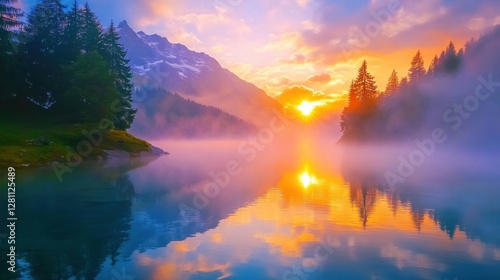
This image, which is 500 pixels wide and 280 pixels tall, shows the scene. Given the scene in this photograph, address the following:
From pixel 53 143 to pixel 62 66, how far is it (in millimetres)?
30754

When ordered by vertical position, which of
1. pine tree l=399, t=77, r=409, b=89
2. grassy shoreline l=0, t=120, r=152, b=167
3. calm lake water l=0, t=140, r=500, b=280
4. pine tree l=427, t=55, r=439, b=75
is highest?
pine tree l=427, t=55, r=439, b=75

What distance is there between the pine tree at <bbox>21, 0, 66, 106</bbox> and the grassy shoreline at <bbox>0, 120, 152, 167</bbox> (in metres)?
15.5

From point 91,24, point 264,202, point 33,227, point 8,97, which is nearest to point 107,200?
→ point 33,227

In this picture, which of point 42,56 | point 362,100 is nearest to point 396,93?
point 362,100

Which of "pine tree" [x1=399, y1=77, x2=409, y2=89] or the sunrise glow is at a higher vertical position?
"pine tree" [x1=399, y1=77, x2=409, y2=89]

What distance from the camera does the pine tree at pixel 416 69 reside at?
12669 centimetres

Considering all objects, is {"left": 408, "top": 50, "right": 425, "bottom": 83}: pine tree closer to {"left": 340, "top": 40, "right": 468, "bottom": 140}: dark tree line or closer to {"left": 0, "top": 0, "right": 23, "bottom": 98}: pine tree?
{"left": 340, "top": 40, "right": 468, "bottom": 140}: dark tree line

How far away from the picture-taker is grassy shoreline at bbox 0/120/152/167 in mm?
50281

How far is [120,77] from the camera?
93812 mm

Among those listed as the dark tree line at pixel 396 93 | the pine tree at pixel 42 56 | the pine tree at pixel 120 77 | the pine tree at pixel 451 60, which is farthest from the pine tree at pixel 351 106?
the pine tree at pixel 42 56

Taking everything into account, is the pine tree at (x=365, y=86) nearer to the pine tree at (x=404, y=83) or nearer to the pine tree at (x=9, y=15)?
the pine tree at (x=404, y=83)

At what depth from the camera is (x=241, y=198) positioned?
32625 mm

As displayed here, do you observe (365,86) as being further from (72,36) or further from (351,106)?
(72,36)

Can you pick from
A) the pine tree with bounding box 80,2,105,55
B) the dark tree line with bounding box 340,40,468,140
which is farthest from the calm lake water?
the dark tree line with bounding box 340,40,468,140
